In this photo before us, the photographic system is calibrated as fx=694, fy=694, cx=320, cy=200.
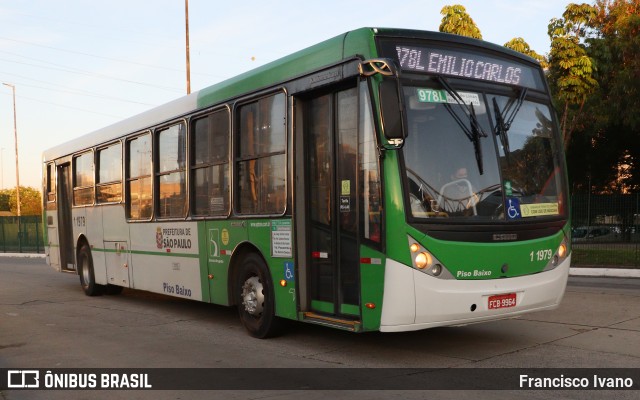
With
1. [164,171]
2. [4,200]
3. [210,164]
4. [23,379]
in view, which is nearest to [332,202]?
[210,164]

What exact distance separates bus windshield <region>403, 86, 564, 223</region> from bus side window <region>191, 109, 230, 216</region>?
10.7 ft

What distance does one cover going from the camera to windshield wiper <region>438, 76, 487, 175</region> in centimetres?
687

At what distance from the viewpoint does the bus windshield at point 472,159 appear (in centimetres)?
666

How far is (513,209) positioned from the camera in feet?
23.2

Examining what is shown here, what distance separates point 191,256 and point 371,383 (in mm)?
4527

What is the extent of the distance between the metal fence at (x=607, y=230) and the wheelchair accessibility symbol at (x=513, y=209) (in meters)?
13.0

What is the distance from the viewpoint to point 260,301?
8.53 metres

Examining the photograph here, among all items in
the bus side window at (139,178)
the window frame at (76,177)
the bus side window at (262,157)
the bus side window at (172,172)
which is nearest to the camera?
the bus side window at (262,157)

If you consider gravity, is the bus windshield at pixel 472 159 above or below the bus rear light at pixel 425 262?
above

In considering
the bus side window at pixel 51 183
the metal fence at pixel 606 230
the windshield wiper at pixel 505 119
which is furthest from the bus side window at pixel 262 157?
the metal fence at pixel 606 230

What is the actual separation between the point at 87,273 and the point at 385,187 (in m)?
9.72

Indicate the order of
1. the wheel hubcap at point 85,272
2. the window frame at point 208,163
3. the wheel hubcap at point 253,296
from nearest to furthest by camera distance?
the wheel hubcap at point 253,296
the window frame at point 208,163
the wheel hubcap at point 85,272

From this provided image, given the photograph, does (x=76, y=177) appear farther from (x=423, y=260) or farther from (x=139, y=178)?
(x=423, y=260)

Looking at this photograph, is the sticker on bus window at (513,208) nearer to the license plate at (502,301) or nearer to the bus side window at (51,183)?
the license plate at (502,301)
